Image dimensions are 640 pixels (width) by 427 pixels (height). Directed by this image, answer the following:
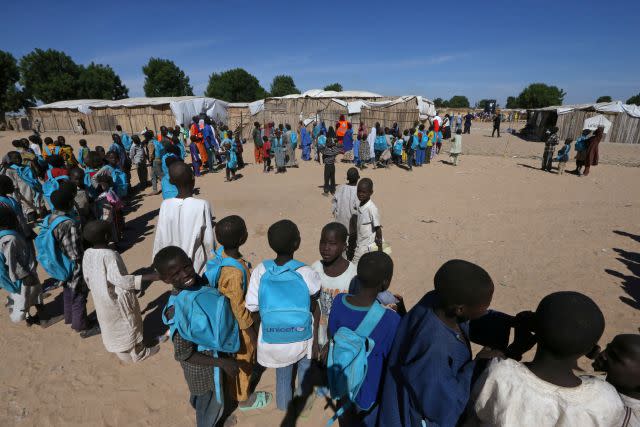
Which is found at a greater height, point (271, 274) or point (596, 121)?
point (596, 121)

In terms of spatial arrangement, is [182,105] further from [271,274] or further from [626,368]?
[626,368]

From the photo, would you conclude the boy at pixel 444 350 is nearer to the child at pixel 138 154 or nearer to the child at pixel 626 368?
the child at pixel 626 368

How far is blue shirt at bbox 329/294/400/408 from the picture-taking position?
6.05ft

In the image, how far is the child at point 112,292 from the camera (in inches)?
110

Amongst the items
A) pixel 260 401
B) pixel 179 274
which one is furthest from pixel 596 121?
pixel 179 274

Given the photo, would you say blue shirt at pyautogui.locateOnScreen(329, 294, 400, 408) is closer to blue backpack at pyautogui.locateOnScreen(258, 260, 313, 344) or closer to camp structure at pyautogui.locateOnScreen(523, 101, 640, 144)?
blue backpack at pyautogui.locateOnScreen(258, 260, 313, 344)

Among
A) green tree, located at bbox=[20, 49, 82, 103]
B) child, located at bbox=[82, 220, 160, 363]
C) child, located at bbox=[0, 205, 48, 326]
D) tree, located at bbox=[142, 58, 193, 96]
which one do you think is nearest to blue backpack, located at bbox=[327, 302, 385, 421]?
child, located at bbox=[82, 220, 160, 363]

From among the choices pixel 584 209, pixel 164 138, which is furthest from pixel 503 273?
pixel 164 138

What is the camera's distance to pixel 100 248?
9.28ft

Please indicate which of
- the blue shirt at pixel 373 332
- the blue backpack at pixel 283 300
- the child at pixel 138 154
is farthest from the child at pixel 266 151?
the blue shirt at pixel 373 332

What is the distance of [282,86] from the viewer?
7238 centimetres

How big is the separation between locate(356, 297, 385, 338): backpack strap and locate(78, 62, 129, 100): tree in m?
54.7

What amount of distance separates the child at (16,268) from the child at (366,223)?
12.2ft

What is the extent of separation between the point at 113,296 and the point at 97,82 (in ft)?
183
